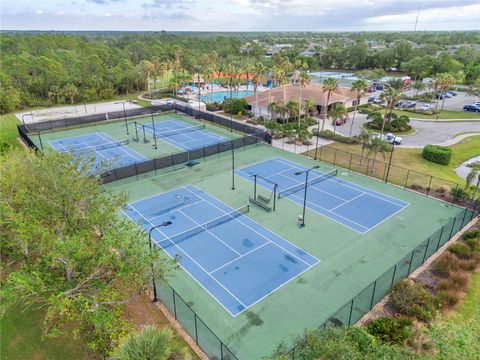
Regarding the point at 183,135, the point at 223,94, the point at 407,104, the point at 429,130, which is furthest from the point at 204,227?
the point at 223,94

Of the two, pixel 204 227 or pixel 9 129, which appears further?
pixel 9 129

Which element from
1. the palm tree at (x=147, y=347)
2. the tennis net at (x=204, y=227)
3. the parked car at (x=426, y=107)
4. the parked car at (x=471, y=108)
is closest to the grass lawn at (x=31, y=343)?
the palm tree at (x=147, y=347)

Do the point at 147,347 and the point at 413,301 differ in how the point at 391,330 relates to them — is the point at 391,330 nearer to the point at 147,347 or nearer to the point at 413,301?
the point at 413,301

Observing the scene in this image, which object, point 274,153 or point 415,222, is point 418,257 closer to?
point 415,222

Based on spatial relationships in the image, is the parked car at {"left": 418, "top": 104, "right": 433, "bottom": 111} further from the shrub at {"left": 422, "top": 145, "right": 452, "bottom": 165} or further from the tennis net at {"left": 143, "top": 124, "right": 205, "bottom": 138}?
the tennis net at {"left": 143, "top": 124, "right": 205, "bottom": 138}

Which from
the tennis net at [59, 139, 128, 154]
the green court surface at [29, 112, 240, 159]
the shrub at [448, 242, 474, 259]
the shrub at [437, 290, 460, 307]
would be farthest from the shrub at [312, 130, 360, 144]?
the shrub at [437, 290, 460, 307]

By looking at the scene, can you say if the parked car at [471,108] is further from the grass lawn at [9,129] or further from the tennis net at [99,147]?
the grass lawn at [9,129]
